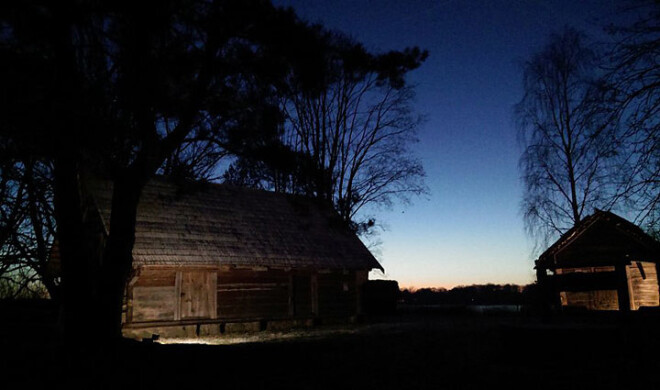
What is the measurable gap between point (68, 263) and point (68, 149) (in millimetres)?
2208

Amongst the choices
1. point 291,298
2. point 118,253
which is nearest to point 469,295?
point 291,298

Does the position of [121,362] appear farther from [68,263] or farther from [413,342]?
[413,342]

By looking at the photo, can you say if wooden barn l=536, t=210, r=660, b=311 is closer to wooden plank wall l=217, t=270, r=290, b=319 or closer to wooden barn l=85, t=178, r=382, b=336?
wooden barn l=85, t=178, r=382, b=336

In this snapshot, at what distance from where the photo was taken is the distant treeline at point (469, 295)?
126 feet

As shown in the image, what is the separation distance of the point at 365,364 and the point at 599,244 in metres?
16.7

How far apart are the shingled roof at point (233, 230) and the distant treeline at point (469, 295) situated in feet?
56.8

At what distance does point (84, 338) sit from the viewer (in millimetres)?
9383

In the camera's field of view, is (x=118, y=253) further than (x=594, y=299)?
No

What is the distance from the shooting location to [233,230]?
2152 cm

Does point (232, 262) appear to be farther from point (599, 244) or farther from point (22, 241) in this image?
point (599, 244)

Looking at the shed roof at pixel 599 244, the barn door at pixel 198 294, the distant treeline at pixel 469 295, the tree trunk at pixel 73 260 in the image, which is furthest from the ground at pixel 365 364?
the distant treeline at pixel 469 295

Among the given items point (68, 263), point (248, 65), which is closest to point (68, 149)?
point (68, 263)

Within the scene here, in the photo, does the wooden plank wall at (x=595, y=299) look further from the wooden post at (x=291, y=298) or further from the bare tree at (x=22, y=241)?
the bare tree at (x=22, y=241)

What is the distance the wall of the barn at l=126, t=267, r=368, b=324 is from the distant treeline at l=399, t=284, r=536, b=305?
58.4 ft
